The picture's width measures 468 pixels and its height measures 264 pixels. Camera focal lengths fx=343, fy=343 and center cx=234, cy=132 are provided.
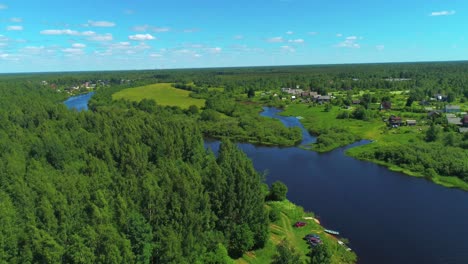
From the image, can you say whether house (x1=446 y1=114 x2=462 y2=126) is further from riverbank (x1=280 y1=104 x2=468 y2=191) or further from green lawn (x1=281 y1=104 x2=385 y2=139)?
green lawn (x1=281 y1=104 x2=385 y2=139)

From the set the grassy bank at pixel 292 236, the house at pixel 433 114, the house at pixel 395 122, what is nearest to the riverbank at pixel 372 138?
the house at pixel 395 122

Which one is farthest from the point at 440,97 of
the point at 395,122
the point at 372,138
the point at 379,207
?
the point at 379,207

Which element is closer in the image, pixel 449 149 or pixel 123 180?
pixel 123 180

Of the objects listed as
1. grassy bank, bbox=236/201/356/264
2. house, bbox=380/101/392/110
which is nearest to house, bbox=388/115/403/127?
house, bbox=380/101/392/110

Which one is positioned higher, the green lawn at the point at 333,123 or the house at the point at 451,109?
the house at the point at 451,109

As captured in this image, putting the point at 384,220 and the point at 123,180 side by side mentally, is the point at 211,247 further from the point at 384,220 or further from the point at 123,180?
the point at 384,220

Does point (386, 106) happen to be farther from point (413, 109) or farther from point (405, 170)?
point (405, 170)

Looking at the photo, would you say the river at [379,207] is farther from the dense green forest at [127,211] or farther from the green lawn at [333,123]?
the green lawn at [333,123]

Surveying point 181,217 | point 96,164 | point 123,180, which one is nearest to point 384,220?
point 181,217
